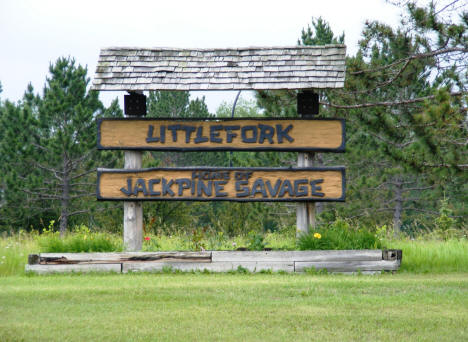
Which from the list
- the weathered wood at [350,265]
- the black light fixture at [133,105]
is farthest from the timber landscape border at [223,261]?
the black light fixture at [133,105]

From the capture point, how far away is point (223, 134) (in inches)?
513

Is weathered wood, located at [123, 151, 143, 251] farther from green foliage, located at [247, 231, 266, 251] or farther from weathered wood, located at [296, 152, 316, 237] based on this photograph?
weathered wood, located at [296, 152, 316, 237]

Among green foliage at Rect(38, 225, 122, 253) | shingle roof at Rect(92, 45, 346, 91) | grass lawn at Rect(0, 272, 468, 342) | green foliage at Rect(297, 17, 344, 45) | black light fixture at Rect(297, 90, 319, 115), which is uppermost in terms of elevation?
green foliage at Rect(297, 17, 344, 45)

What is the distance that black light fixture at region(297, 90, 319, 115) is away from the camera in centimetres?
1314

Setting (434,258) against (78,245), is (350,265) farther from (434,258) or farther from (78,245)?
(78,245)

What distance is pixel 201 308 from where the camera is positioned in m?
7.93

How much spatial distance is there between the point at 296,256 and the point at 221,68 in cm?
432

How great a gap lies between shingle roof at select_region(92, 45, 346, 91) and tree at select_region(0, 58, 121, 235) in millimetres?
13931

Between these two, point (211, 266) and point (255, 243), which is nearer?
point (211, 266)

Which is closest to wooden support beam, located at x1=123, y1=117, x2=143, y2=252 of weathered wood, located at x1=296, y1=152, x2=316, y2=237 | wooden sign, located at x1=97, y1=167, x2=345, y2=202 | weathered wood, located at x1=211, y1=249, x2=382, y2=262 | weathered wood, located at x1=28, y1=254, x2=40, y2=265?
wooden sign, located at x1=97, y1=167, x2=345, y2=202

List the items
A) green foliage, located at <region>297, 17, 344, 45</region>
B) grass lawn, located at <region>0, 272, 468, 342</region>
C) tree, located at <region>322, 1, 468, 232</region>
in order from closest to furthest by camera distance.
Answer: grass lawn, located at <region>0, 272, 468, 342</region>, tree, located at <region>322, 1, 468, 232</region>, green foliage, located at <region>297, 17, 344, 45</region>

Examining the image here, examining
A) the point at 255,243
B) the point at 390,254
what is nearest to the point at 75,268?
the point at 255,243

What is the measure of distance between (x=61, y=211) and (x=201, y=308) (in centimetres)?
2282

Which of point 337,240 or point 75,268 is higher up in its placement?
point 337,240
